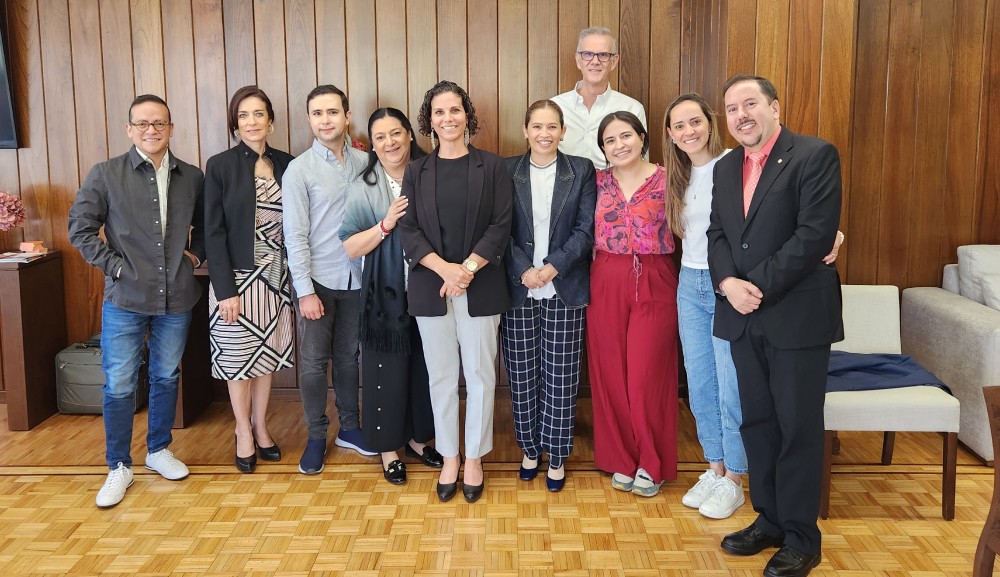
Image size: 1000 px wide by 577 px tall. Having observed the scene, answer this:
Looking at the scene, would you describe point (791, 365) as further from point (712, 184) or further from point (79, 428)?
point (79, 428)

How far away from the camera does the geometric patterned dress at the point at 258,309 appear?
126 inches

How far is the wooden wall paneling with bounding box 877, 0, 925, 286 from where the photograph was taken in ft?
12.7

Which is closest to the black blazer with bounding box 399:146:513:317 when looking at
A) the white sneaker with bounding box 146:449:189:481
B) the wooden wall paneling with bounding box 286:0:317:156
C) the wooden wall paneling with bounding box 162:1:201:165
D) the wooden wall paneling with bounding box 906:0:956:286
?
the white sneaker with bounding box 146:449:189:481

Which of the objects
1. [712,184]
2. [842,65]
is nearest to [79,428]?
[712,184]

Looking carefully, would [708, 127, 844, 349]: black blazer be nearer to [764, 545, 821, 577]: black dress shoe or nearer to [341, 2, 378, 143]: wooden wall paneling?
[764, 545, 821, 577]: black dress shoe

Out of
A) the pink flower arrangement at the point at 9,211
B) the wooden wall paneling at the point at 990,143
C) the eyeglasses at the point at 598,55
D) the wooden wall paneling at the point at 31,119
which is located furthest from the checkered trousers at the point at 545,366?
the wooden wall paneling at the point at 31,119

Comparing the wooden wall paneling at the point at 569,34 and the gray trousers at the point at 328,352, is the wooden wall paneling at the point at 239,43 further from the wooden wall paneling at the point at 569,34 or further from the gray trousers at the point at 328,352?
the wooden wall paneling at the point at 569,34

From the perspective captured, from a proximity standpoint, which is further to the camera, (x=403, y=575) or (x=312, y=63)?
(x=312, y=63)


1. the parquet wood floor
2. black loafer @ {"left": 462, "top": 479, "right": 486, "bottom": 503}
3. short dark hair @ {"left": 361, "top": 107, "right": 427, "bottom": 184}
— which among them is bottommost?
the parquet wood floor

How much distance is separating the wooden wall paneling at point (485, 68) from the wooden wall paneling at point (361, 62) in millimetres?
483

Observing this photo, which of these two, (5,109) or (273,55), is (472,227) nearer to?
(273,55)

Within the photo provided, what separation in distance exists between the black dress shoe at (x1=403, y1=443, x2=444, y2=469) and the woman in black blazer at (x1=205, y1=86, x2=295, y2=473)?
624 mm

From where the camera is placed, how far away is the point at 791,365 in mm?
2414

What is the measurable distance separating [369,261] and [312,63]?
1.47 meters
